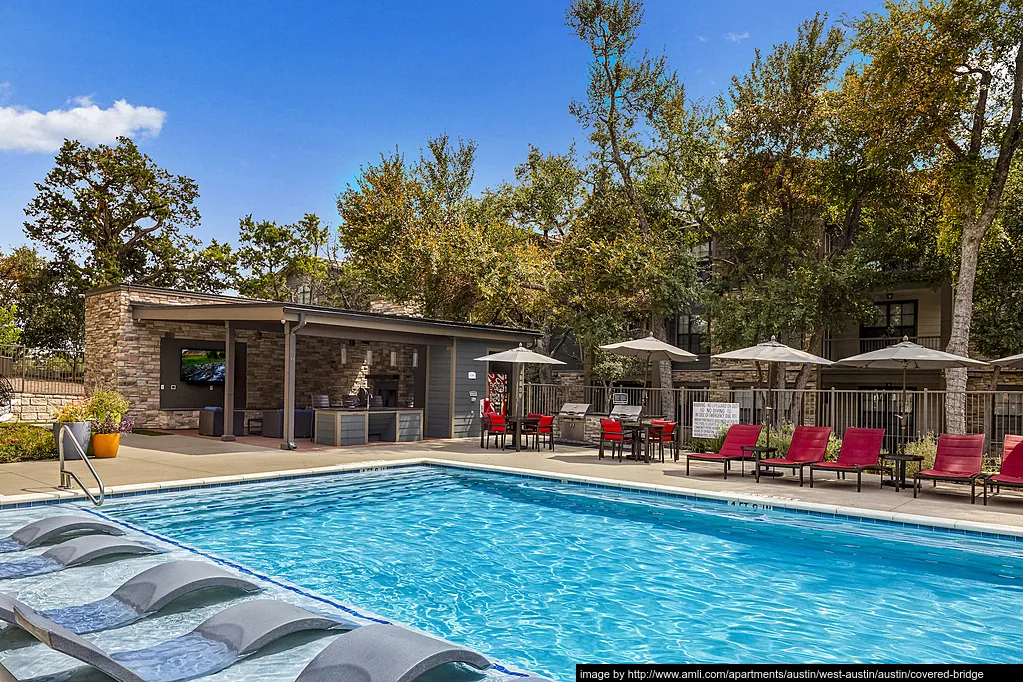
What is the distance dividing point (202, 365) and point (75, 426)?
8.02 metres

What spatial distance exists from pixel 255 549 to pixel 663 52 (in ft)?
64.9

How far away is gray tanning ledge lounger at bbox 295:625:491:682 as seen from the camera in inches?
138

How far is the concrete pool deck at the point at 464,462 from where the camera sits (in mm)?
9234

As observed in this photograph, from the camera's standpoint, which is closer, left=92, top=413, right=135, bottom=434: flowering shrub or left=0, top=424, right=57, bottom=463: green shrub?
left=0, top=424, right=57, bottom=463: green shrub

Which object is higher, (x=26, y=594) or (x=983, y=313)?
(x=983, y=313)

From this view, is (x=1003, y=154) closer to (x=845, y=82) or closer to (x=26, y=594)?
(x=845, y=82)

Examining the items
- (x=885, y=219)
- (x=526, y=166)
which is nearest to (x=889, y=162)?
(x=885, y=219)

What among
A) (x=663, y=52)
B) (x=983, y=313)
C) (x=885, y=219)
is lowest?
(x=983, y=313)

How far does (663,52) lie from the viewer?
73.8 feet

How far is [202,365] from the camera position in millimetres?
19484

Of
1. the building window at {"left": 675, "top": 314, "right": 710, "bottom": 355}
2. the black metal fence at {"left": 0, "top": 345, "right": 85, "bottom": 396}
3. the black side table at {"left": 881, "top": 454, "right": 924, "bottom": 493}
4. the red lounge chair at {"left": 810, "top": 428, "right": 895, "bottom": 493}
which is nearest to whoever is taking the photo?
the black side table at {"left": 881, "top": 454, "right": 924, "bottom": 493}

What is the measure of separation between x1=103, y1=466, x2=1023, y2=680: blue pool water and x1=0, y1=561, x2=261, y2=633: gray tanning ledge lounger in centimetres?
133

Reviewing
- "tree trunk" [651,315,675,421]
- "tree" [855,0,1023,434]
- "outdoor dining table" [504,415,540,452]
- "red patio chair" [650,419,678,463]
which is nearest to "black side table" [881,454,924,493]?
"tree" [855,0,1023,434]

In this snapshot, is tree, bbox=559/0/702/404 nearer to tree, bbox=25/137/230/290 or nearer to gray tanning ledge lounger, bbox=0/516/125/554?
gray tanning ledge lounger, bbox=0/516/125/554
